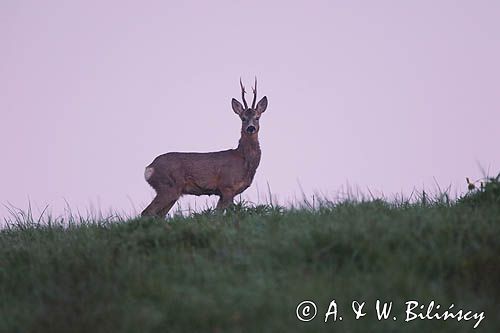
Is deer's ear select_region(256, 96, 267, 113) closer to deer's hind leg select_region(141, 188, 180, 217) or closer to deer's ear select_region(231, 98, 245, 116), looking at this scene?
deer's ear select_region(231, 98, 245, 116)

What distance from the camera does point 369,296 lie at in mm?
5105

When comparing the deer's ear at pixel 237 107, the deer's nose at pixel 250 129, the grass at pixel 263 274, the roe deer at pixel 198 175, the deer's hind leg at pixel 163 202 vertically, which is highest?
the deer's ear at pixel 237 107

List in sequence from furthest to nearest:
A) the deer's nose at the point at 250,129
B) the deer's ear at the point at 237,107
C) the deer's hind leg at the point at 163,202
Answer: the deer's ear at the point at 237,107 → the deer's nose at the point at 250,129 → the deer's hind leg at the point at 163,202

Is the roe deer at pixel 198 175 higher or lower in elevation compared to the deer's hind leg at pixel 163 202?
higher

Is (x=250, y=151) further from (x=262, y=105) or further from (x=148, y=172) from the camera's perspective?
(x=148, y=172)

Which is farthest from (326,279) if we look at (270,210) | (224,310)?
(270,210)

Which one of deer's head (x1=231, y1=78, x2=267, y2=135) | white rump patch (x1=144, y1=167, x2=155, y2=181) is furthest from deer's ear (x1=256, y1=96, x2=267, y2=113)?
white rump patch (x1=144, y1=167, x2=155, y2=181)

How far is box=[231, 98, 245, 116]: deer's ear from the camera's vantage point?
1505 cm

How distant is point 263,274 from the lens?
558cm

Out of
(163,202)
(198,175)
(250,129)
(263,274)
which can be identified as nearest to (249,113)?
(250,129)

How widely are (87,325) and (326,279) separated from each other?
1.66 m

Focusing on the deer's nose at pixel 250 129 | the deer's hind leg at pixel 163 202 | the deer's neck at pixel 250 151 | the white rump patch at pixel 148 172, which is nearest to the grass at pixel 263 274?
the deer's hind leg at pixel 163 202

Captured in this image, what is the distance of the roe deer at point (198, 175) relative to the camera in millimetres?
13547

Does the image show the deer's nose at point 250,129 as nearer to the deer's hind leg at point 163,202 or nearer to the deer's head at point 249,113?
the deer's head at point 249,113
